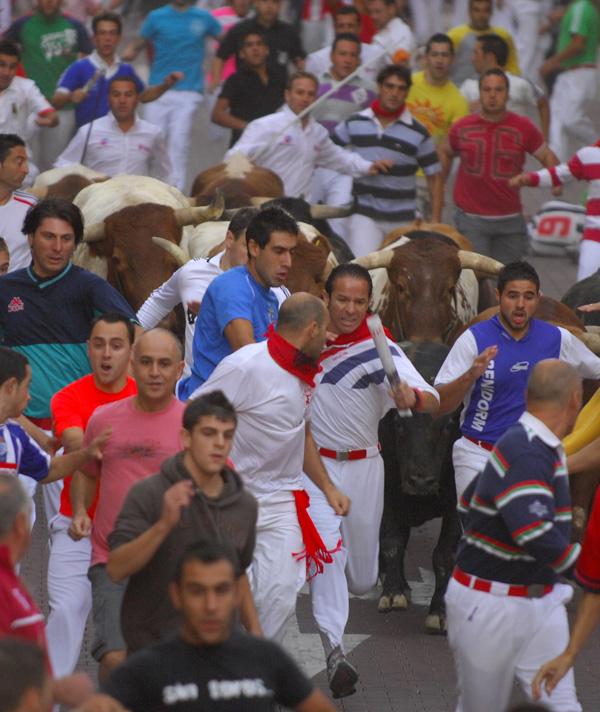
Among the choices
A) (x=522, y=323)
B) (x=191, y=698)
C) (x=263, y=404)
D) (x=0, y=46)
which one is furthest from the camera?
(x=0, y=46)

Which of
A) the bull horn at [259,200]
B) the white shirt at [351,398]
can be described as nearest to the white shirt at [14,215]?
the white shirt at [351,398]

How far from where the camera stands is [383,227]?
627 inches

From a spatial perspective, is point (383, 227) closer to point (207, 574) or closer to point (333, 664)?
point (333, 664)

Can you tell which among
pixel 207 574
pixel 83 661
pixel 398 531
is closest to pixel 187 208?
pixel 398 531

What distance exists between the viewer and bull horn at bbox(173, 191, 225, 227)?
44.4 ft

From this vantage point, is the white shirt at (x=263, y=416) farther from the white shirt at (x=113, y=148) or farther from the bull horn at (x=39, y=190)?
the white shirt at (x=113, y=148)

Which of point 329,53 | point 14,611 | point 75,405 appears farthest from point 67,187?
point 14,611

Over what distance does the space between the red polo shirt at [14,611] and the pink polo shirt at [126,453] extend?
146 centimetres

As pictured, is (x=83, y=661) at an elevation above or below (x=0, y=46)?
below

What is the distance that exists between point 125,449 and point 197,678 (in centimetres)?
209

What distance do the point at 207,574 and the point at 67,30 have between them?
1364 centimetres

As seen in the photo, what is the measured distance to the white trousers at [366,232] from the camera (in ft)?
51.5

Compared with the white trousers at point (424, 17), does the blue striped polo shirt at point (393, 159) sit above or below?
below

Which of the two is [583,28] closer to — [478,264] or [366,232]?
[366,232]
